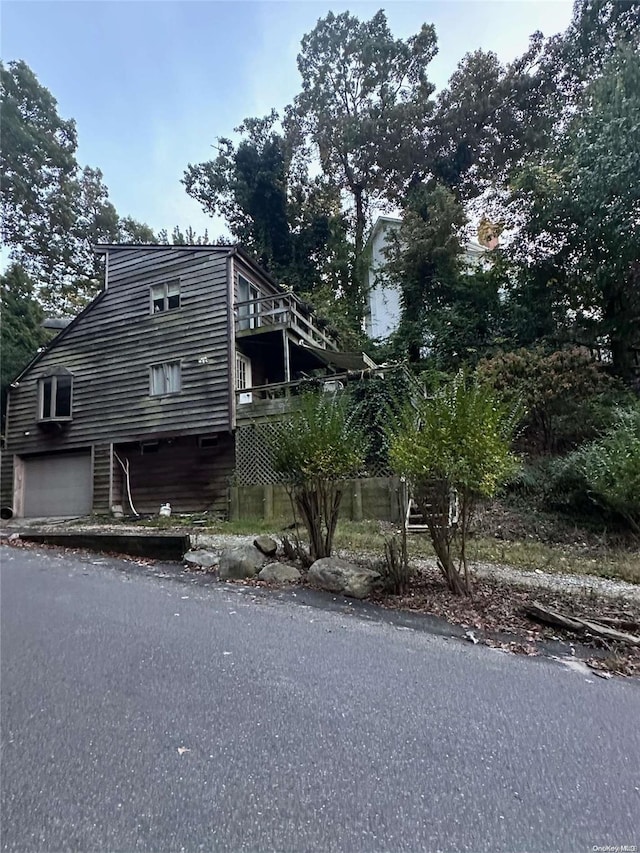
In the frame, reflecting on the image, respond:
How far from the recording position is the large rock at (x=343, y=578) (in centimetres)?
437

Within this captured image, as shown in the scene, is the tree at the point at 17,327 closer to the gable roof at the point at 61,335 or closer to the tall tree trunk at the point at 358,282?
the gable roof at the point at 61,335

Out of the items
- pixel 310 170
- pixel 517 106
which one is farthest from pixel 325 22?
pixel 517 106

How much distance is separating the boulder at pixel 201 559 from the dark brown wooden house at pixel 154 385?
5310 millimetres

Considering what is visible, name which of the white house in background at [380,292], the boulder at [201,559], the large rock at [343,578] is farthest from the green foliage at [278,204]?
the large rock at [343,578]

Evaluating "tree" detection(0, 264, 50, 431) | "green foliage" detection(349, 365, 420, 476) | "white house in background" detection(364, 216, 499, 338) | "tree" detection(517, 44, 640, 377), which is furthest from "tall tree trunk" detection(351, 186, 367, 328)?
"tree" detection(0, 264, 50, 431)

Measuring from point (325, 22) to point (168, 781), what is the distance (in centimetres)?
2585

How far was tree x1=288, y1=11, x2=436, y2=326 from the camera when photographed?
17656 mm

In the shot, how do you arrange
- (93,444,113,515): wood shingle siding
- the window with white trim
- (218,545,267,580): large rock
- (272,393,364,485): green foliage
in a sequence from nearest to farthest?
1. (272,393,364,485): green foliage
2. (218,545,267,580): large rock
3. the window with white trim
4. (93,444,113,515): wood shingle siding

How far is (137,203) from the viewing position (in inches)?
943

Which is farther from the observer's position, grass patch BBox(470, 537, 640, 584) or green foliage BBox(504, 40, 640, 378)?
green foliage BBox(504, 40, 640, 378)

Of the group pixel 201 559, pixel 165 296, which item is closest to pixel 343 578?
pixel 201 559

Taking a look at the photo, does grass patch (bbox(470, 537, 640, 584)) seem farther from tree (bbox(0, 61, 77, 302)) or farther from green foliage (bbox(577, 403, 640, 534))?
tree (bbox(0, 61, 77, 302))

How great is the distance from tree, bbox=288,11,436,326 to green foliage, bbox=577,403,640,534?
39.6 feet

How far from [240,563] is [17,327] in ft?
51.7
